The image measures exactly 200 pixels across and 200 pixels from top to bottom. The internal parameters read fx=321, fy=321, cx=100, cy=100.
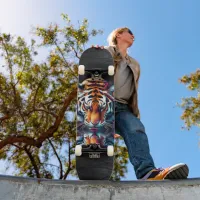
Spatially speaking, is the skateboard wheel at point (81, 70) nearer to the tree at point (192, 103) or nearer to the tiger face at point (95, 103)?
the tiger face at point (95, 103)

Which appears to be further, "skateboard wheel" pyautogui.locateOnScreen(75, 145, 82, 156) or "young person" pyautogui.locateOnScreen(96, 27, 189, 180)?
"skateboard wheel" pyautogui.locateOnScreen(75, 145, 82, 156)

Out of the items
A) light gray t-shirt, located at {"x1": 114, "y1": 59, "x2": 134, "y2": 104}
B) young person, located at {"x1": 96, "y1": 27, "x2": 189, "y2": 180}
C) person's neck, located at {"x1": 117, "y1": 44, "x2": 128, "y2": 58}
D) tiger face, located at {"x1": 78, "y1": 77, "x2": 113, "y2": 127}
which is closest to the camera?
young person, located at {"x1": 96, "y1": 27, "x2": 189, "y2": 180}

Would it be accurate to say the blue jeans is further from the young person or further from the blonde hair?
the blonde hair

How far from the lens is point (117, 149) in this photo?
33.2 feet

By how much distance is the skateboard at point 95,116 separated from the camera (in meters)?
2.92

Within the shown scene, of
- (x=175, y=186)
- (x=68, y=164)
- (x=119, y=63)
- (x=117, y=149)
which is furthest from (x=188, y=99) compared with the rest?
(x=175, y=186)

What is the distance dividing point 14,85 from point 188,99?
17.5 feet

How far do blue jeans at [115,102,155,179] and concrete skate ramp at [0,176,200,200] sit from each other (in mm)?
568

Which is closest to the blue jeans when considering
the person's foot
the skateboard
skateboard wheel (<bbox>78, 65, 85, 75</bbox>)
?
the skateboard

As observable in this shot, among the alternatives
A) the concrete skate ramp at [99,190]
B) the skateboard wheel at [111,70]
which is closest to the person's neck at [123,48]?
the skateboard wheel at [111,70]

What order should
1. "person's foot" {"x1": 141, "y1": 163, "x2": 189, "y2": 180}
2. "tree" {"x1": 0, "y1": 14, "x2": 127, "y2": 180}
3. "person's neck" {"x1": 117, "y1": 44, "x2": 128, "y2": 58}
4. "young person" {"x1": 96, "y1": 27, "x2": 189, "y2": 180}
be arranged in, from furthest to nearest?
"tree" {"x1": 0, "y1": 14, "x2": 127, "y2": 180} < "person's neck" {"x1": 117, "y1": 44, "x2": 128, "y2": 58} < "young person" {"x1": 96, "y1": 27, "x2": 189, "y2": 180} < "person's foot" {"x1": 141, "y1": 163, "x2": 189, "y2": 180}

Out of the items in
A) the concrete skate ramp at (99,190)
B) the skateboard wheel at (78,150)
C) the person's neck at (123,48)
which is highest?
the person's neck at (123,48)

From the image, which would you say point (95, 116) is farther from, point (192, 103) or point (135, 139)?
point (192, 103)

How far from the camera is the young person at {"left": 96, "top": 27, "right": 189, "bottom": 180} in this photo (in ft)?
9.38
